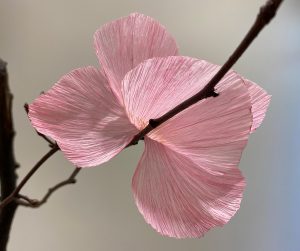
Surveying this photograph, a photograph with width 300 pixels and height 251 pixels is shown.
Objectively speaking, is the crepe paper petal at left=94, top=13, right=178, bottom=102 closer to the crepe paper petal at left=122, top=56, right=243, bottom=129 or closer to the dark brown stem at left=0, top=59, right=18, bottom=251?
the crepe paper petal at left=122, top=56, right=243, bottom=129

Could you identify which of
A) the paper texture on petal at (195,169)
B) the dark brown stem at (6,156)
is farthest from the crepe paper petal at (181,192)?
the dark brown stem at (6,156)

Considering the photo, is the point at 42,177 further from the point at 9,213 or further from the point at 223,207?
the point at 223,207

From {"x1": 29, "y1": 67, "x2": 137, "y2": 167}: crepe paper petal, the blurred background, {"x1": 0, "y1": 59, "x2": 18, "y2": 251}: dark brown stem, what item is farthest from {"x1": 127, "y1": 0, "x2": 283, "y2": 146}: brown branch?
the blurred background

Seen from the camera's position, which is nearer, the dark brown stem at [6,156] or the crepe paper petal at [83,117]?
the crepe paper petal at [83,117]

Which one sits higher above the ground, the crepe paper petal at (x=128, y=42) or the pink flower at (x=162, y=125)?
the crepe paper petal at (x=128, y=42)

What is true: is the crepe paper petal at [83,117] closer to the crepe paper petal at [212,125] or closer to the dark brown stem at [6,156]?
the crepe paper petal at [212,125]

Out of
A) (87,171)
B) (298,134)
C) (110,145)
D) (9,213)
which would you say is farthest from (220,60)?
(110,145)

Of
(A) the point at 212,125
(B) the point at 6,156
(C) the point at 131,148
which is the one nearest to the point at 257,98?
(A) the point at 212,125

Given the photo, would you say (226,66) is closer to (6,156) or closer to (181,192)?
(181,192)
